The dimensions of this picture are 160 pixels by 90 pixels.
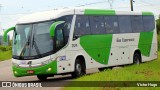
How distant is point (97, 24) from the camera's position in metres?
23.4

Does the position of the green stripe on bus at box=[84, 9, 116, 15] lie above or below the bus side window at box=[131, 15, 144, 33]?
above

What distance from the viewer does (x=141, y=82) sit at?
50.6ft

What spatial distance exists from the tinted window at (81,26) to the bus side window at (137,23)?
17.8 ft

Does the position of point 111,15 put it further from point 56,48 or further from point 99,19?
point 56,48

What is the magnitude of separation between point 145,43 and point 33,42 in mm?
10320

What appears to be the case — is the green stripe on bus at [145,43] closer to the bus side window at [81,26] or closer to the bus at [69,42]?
the bus at [69,42]

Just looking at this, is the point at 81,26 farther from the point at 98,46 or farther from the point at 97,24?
the point at 98,46

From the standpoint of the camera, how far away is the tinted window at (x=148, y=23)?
2870 centimetres

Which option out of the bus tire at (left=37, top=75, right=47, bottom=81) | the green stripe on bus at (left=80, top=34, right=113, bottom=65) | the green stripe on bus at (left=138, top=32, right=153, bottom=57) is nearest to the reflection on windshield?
the bus tire at (left=37, top=75, right=47, bottom=81)

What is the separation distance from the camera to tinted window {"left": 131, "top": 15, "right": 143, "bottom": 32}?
89.4 ft

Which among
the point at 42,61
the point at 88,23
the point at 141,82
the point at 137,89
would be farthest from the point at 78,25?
the point at 137,89

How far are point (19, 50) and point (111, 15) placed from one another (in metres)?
6.45

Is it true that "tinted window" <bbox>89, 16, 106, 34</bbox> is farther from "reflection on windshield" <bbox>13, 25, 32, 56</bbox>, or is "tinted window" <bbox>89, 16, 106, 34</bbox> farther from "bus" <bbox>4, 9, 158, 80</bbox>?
"reflection on windshield" <bbox>13, 25, 32, 56</bbox>

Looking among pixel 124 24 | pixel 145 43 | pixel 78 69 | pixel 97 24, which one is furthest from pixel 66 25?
pixel 145 43
